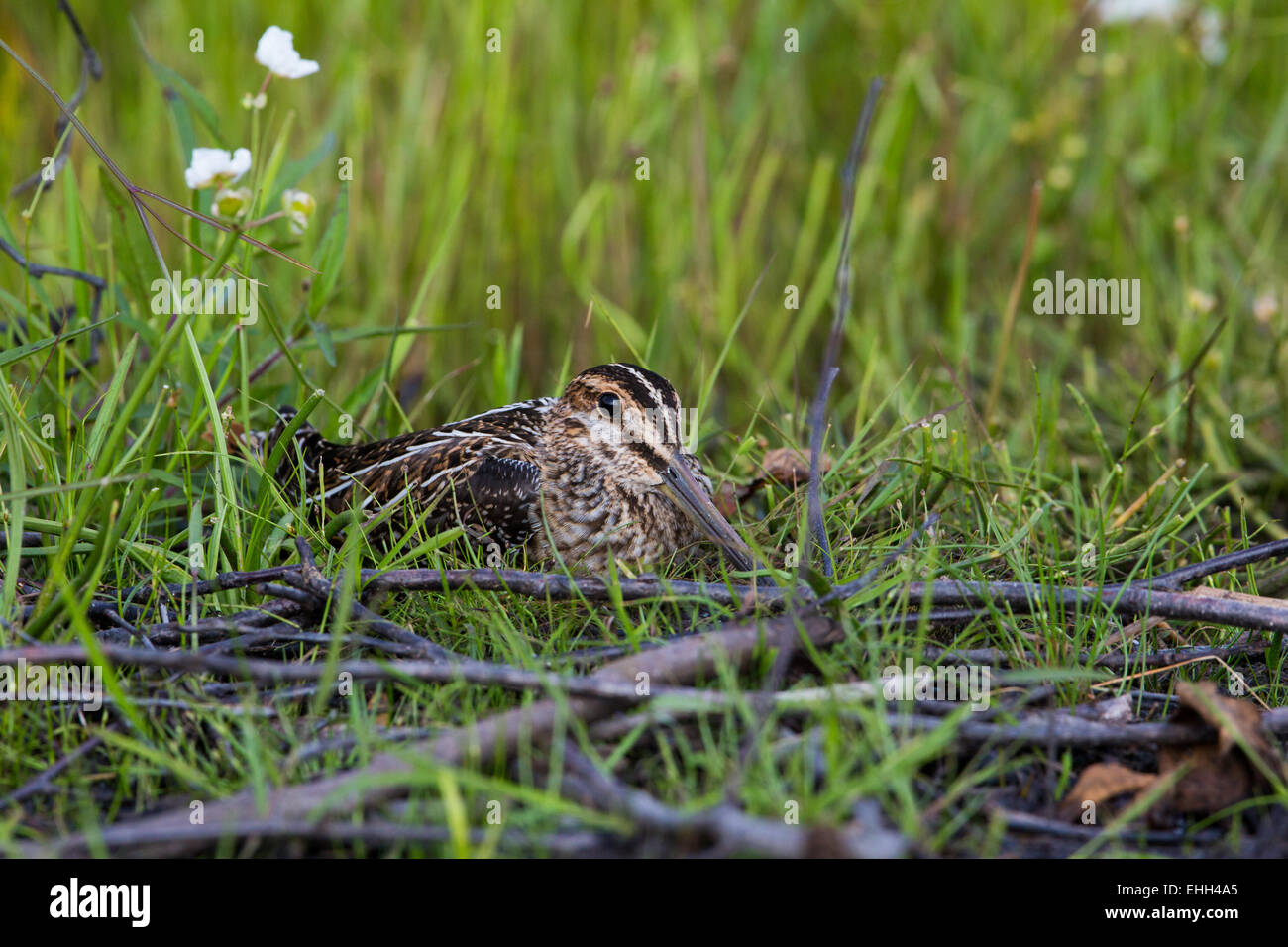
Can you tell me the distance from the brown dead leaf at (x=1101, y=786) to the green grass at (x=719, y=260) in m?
0.55

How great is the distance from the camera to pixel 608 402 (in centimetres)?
392

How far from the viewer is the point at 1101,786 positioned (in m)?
2.70

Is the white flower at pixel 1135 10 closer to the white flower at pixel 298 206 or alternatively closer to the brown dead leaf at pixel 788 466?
the brown dead leaf at pixel 788 466

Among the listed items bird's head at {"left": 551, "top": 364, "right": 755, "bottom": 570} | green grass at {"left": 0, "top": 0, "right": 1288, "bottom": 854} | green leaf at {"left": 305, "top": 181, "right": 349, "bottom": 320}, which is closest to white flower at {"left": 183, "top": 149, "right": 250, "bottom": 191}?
green grass at {"left": 0, "top": 0, "right": 1288, "bottom": 854}

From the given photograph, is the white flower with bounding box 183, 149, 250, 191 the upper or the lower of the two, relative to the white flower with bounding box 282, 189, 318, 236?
lower

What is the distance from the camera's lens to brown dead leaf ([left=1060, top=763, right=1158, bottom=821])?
8.80 ft

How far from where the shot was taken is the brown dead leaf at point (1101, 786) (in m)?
2.68

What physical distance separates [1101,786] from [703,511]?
1320 millimetres

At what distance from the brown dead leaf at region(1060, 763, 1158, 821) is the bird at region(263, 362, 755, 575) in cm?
118

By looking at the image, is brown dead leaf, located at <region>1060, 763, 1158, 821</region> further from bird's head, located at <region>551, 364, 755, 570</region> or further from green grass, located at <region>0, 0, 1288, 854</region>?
bird's head, located at <region>551, 364, 755, 570</region>

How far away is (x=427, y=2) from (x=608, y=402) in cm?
351

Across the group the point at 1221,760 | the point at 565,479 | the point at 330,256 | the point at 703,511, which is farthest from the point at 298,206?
the point at 1221,760

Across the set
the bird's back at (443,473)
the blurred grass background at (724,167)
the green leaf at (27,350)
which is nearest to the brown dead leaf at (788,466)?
the bird's back at (443,473)

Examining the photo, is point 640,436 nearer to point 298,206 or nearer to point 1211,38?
point 298,206
